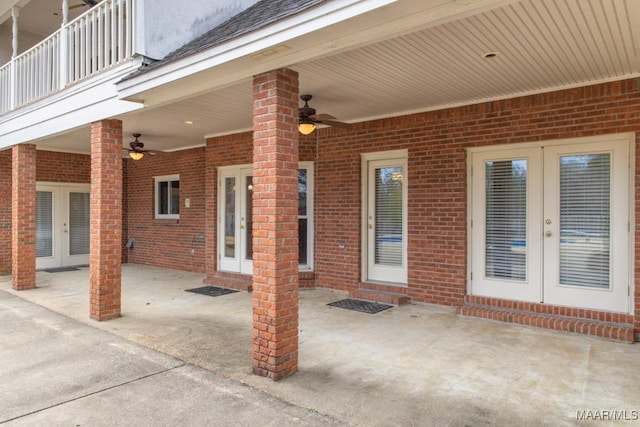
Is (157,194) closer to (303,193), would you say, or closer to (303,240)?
(303,193)

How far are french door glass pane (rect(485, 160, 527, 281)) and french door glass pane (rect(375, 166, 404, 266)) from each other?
4.74ft

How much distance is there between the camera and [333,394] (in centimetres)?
352

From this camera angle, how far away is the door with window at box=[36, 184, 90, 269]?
10.9 metres

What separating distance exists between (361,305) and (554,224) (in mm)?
2932

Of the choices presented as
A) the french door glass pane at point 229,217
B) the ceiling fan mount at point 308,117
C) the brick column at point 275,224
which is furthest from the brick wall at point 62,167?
the brick column at point 275,224

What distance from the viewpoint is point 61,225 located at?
11.2 m

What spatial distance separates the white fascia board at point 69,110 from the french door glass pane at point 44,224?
95.6 inches

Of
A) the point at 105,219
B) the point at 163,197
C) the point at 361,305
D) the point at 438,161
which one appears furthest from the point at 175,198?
the point at 438,161

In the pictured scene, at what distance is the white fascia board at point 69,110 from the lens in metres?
5.71

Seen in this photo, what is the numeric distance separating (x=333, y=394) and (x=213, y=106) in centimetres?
440

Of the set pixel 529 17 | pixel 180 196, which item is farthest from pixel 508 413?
pixel 180 196

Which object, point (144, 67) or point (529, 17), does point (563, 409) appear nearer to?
point (529, 17)

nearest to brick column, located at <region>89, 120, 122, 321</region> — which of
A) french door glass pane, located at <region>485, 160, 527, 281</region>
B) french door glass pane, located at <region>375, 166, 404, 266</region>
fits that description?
french door glass pane, located at <region>375, 166, 404, 266</region>

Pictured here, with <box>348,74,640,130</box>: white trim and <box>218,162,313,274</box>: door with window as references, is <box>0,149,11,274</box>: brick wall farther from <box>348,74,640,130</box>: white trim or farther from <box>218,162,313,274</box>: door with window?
<box>348,74,640,130</box>: white trim
